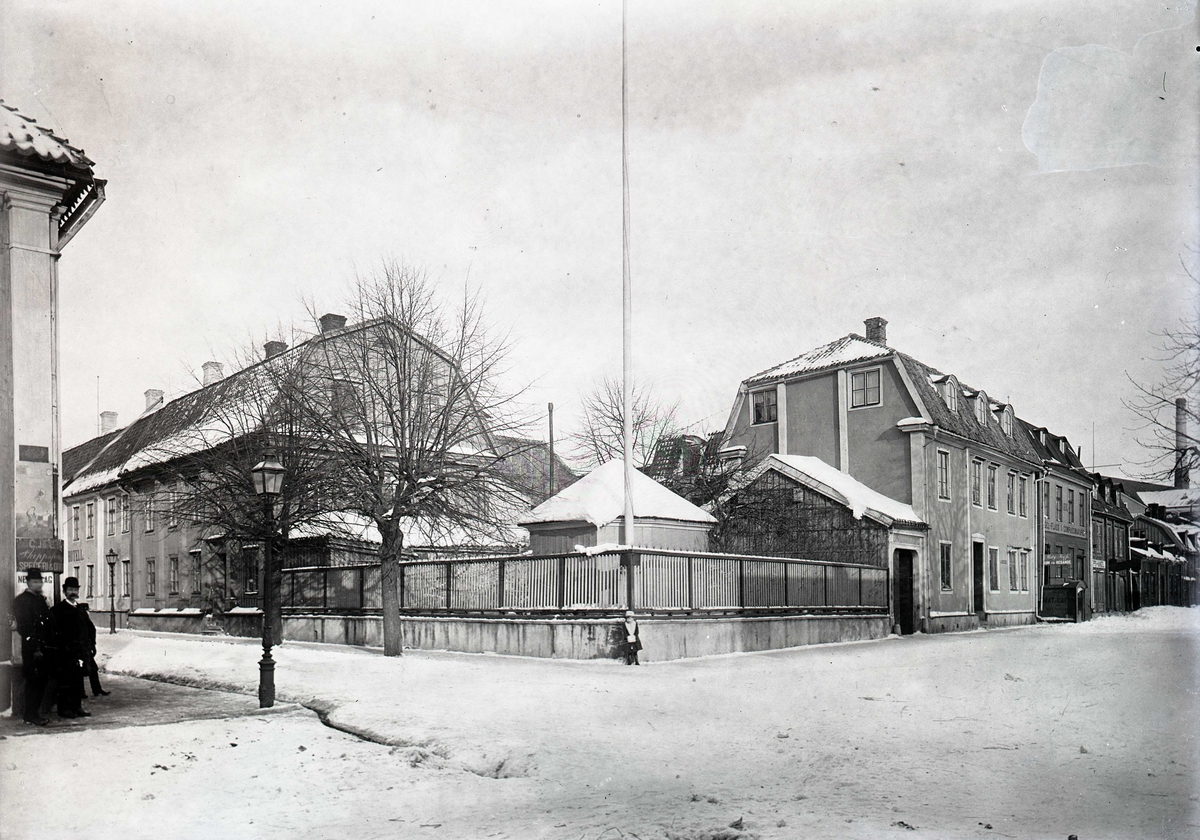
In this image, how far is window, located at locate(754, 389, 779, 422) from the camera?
33.6 meters

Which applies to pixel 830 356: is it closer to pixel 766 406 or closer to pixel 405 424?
pixel 766 406

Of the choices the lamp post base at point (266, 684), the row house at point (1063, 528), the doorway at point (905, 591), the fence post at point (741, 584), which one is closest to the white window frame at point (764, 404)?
the doorway at point (905, 591)

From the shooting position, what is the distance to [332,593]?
25.5m

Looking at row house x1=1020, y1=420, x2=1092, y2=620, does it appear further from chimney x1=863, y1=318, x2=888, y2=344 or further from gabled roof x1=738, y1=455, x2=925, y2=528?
gabled roof x1=738, y1=455, x2=925, y2=528

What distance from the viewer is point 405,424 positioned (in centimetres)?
2072

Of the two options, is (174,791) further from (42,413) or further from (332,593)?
(332,593)

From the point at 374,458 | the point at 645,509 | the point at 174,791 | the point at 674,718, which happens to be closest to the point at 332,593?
A: the point at 374,458

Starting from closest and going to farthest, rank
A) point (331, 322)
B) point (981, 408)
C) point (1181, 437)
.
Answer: point (1181, 437) < point (331, 322) < point (981, 408)

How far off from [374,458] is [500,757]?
12316mm

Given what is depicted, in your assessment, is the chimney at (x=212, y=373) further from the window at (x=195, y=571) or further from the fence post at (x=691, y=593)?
the fence post at (x=691, y=593)

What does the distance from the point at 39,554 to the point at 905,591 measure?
23.8m

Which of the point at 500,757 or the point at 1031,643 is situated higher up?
the point at 500,757

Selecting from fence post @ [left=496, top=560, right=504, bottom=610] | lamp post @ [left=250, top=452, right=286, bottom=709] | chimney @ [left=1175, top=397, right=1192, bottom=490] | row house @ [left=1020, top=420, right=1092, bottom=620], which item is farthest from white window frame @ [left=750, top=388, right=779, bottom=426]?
lamp post @ [left=250, top=452, right=286, bottom=709]

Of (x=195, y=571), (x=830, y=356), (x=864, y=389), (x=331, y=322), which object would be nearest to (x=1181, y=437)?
(x=864, y=389)
